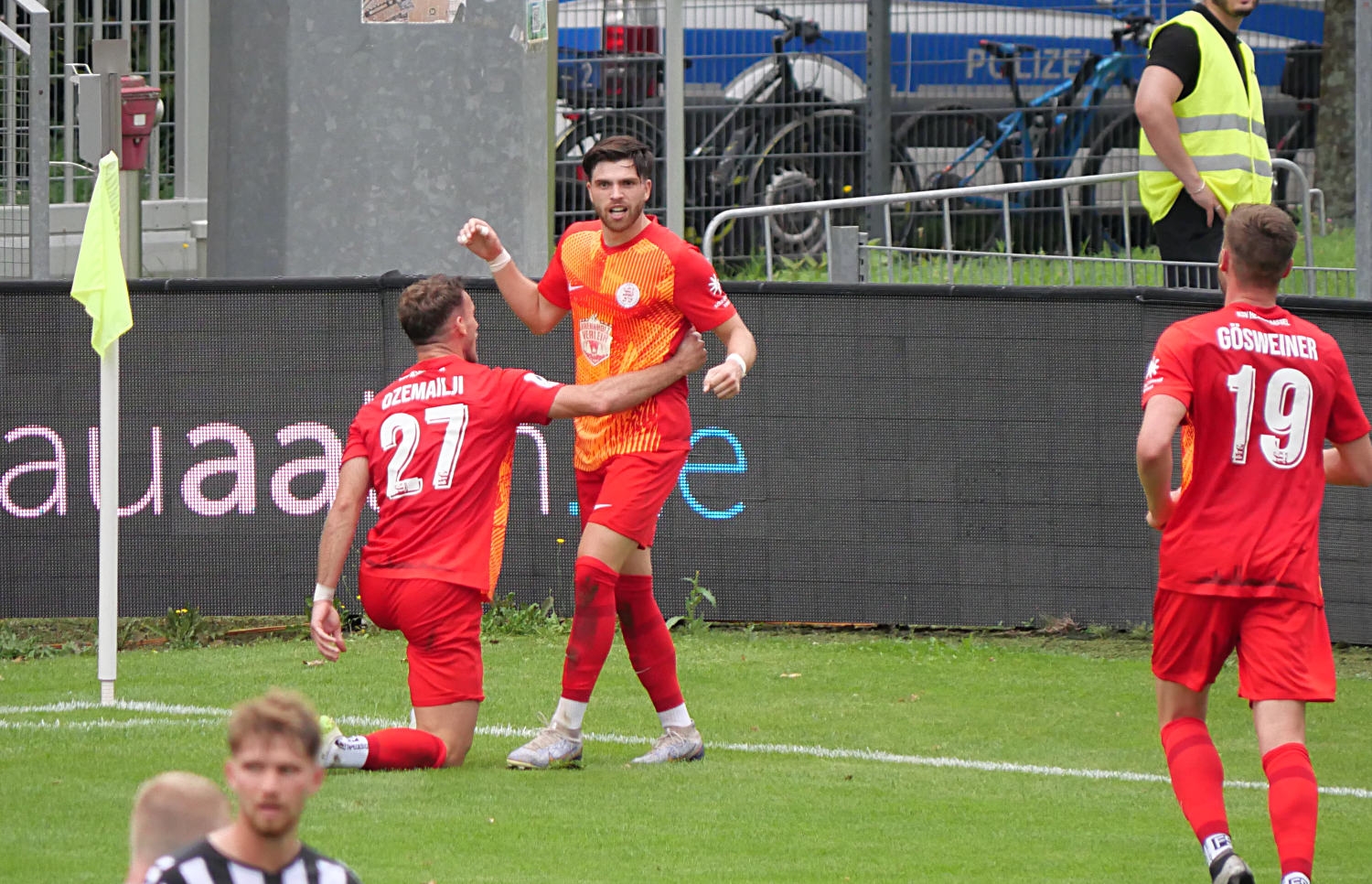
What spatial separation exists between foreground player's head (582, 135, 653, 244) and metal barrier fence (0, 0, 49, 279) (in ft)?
18.4

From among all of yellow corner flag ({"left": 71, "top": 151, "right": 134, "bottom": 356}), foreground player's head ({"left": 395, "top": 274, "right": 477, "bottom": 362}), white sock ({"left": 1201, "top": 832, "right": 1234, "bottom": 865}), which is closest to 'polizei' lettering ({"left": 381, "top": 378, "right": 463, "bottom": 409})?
foreground player's head ({"left": 395, "top": 274, "right": 477, "bottom": 362})

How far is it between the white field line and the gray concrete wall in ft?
9.42

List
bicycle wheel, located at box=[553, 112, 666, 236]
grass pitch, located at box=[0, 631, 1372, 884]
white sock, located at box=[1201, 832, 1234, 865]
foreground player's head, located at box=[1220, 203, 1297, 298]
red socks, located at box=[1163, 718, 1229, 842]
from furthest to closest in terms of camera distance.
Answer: bicycle wheel, located at box=[553, 112, 666, 236] < grass pitch, located at box=[0, 631, 1372, 884] < foreground player's head, located at box=[1220, 203, 1297, 298] < red socks, located at box=[1163, 718, 1229, 842] < white sock, located at box=[1201, 832, 1234, 865]

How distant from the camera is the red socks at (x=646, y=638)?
723 cm

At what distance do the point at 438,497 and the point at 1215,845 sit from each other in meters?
2.76

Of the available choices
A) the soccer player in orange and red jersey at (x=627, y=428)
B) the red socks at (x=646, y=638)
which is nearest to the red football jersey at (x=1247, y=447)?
the soccer player in orange and red jersey at (x=627, y=428)

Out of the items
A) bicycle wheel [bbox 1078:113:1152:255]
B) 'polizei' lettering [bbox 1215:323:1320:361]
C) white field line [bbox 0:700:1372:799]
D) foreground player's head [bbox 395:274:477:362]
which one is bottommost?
white field line [bbox 0:700:1372:799]

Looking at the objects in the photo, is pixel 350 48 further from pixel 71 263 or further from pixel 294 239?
pixel 71 263

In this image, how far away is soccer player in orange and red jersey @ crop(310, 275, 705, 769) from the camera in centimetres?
682

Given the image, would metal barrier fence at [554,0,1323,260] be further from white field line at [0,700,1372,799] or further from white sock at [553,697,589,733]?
white sock at [553,697,589,733]

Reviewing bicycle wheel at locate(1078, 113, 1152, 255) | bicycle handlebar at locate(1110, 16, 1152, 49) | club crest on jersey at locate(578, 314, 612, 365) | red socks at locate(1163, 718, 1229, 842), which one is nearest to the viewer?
red socks at locate(1163, 718, 1229, 842)

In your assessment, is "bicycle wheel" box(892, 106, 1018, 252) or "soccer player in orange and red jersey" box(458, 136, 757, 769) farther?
"bicycle wheel" box(892, 106, 1018, 252)

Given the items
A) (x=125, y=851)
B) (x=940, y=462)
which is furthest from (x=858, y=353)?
(x=125, y=851)

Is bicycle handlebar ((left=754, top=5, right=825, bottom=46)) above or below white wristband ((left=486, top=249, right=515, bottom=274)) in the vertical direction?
above
